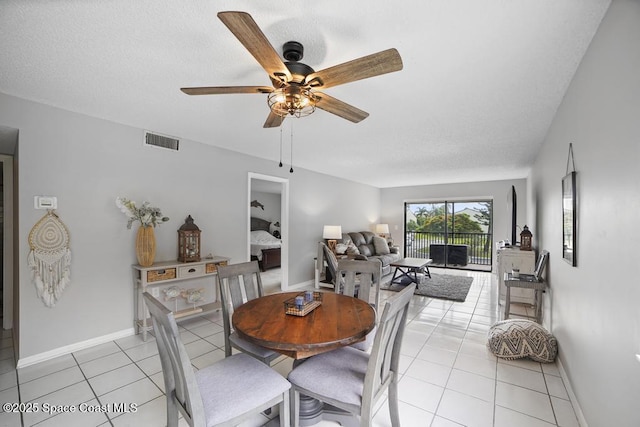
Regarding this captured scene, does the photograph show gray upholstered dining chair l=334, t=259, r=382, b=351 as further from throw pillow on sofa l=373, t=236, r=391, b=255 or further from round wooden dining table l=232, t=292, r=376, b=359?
throw pillow on sofa l=373, t=236, r=391, b=255

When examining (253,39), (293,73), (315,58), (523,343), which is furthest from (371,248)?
(253,39)

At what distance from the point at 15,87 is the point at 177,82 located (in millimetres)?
1470

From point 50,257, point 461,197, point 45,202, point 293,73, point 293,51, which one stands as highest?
point 293,51

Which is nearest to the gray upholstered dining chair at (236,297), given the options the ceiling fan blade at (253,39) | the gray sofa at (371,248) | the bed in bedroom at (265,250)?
the ceiling fan blade at (253,39)

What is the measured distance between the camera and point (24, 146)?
255 cm

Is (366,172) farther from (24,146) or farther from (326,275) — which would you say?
(24,146)

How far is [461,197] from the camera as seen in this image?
307 inches

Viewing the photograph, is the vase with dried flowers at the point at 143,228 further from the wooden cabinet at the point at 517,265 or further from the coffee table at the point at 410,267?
the wooden cabinet at the point at 517,265

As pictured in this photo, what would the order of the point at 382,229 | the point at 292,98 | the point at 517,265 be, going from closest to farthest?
the point at 292,98, the point at 517,265, the point at 382,229

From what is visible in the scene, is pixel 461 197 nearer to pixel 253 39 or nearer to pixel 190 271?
pixel 190 271

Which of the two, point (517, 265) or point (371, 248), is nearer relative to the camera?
point (517, 265)

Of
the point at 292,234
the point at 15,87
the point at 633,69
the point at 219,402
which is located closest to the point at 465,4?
the point at 633,69

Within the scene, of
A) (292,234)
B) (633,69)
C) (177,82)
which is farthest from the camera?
(292,234)

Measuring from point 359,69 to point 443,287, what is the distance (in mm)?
5067
